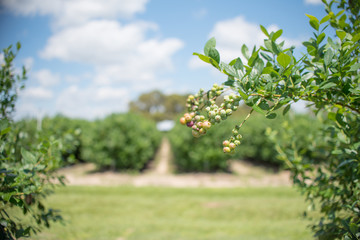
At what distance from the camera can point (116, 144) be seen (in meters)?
13.0

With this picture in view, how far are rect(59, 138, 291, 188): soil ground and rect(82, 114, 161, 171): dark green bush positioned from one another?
0.65m

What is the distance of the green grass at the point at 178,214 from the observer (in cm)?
509

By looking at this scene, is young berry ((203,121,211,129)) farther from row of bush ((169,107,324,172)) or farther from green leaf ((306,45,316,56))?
row of bush ((169,107,324,172))

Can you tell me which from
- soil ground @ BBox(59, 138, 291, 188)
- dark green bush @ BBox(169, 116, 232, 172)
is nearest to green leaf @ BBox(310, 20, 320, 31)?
soil ground @ BBox(59, 138, 291, 188)

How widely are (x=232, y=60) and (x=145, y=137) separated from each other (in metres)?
13.5

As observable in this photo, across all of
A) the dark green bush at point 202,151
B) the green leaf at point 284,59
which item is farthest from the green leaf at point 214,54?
the dark green bush at point 202,151

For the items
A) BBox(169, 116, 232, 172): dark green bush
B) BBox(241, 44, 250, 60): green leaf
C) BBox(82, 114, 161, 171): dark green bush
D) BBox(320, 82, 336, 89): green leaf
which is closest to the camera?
BBox(320, 82, 336, 89): green leaf

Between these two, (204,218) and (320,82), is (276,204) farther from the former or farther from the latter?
(320,82)

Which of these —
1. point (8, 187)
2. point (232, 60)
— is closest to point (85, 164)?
point (8, 187)

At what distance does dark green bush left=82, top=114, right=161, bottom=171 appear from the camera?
42.9 ft

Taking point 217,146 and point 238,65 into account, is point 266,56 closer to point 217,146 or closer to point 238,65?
Answer: point 238,65

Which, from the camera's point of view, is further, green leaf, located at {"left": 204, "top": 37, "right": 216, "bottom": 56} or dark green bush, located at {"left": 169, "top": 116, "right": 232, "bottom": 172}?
dark green bush, located at {"left": 169, "top": 116, "right": 232, "bottom": 172}

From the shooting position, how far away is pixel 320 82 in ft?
4.87

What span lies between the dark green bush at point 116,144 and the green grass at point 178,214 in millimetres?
2979
